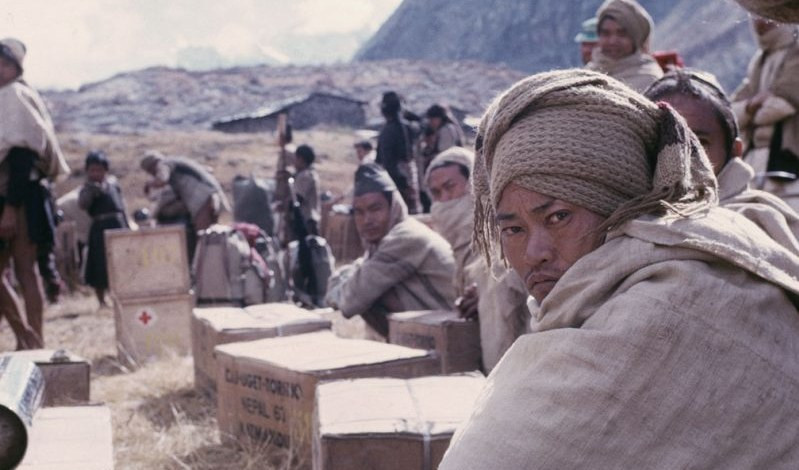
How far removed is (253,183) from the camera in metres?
12.4

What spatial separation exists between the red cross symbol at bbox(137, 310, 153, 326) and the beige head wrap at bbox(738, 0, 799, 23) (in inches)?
238

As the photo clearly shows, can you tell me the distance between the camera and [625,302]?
1710 millimetres

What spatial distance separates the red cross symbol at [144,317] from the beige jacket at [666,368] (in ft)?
18.0

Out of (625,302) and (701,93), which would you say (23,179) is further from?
(625,302)

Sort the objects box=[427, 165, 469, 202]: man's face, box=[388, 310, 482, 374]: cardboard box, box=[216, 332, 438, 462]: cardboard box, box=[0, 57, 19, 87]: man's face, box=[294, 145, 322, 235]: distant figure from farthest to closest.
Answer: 1. box=[294, 145, 322, 235]: distant figure
2. box=[0, 57, 19, 87]: man's face
3. box=[427, 165, 469, 202]: man's face
4. box=[388, 310, 482, 374]: cardboard box
5. box=[216, 332, 438, 462]: cardboard box

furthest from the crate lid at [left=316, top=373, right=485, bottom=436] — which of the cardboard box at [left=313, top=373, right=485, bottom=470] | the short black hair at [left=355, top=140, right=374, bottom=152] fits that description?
the short black hair at [left=355, top=140, right=374, bottom=152]

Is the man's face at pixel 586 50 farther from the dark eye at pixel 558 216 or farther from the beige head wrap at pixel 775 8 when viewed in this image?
the beige head wrap at pixel 775 8

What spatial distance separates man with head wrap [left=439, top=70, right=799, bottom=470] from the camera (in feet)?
5.46

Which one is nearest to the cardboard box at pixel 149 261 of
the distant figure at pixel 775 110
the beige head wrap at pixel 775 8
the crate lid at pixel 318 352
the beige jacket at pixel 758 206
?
the crate lid at pixel 318 352

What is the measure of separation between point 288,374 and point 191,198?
4925 millimetres

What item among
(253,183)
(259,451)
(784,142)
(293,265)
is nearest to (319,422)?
(259,451)

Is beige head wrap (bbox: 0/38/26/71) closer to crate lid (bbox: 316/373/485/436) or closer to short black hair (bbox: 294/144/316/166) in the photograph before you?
crate lid (bbox: 316/373/485/436)

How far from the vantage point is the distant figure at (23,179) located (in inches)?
238

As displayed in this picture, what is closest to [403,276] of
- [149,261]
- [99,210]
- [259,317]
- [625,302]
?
[259,317]
